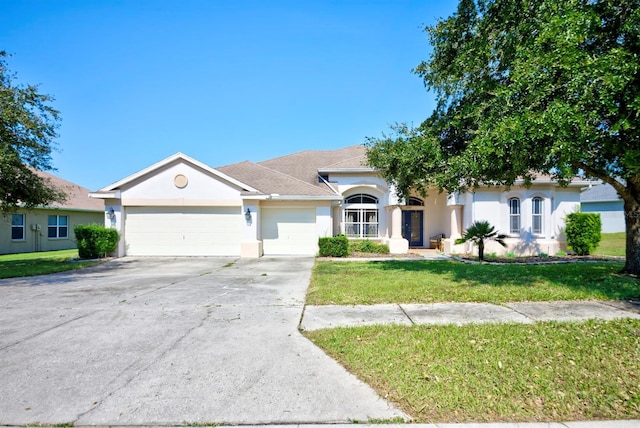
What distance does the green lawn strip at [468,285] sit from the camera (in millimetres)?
7039

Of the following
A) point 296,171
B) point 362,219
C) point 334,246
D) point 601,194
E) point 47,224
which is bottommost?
point 334,246

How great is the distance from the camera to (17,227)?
65.3 ft

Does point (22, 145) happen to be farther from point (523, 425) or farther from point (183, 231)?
point (523, 425)

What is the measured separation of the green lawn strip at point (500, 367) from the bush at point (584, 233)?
12463 millimetres

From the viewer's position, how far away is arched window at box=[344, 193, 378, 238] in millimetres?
18891

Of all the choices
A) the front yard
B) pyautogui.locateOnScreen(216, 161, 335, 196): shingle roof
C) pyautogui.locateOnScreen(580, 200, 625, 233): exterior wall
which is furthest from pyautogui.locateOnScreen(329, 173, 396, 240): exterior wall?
pyautogui.locateOnScreen(580, 200, 625, 233): exterior wall

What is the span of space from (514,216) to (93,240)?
19.8 meters

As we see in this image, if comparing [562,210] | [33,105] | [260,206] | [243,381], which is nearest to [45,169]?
[33,105]

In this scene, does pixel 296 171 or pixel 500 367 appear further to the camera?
pixel 296 171

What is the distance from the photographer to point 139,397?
346 centimetres

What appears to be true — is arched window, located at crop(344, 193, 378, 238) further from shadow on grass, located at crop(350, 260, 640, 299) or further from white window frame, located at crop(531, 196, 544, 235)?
white window frame, located at crop(531, 196, 544, 235)

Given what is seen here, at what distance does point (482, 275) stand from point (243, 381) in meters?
8.14

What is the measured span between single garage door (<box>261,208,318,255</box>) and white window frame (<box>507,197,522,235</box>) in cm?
964

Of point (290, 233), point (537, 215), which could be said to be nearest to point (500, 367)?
point (290, 233)
